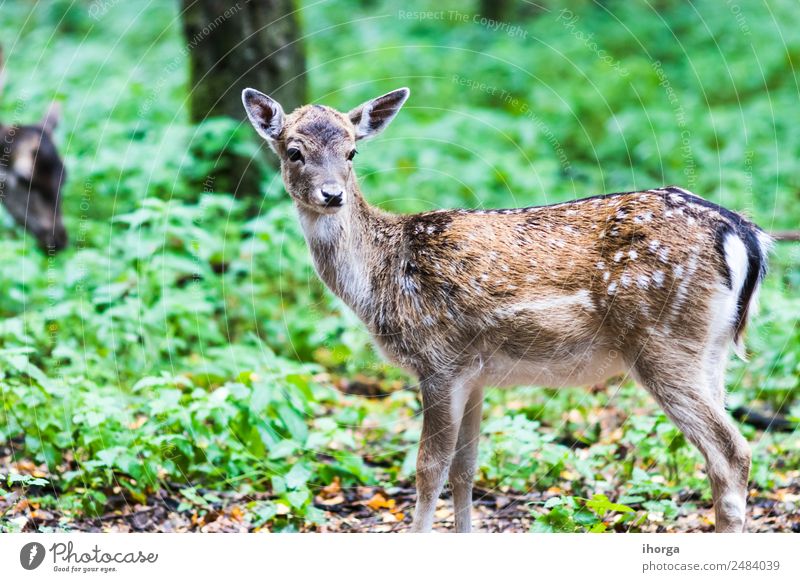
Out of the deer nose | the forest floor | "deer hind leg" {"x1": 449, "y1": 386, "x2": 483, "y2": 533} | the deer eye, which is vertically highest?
the deer eye

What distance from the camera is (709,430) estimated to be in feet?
21.1

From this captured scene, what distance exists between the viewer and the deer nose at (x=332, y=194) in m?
6.82

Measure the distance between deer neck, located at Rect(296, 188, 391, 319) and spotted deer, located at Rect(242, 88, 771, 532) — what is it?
11mm

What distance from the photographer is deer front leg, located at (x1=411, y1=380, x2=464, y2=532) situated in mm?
6852

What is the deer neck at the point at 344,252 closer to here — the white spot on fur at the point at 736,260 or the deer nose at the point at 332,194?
the deer nose at the point at 332,194

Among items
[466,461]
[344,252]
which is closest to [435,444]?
[466,461]

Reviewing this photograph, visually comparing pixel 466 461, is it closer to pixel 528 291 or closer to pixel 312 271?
pixel 528 291

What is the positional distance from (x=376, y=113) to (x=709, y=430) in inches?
138
